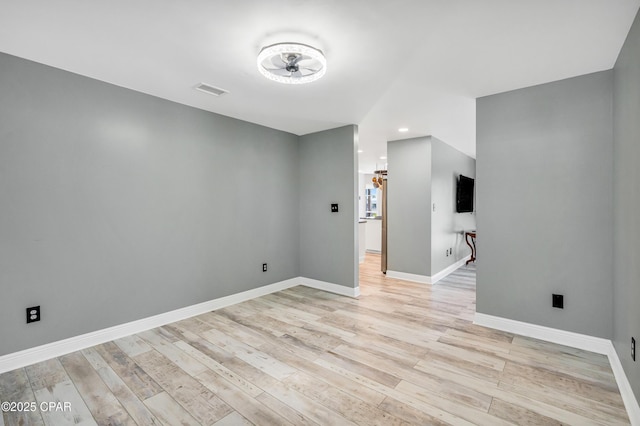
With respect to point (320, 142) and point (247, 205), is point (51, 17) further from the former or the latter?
point (320, 142)

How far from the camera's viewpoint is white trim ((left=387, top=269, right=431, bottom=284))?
493 centimetres

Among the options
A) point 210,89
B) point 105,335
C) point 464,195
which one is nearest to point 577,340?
point 464,195

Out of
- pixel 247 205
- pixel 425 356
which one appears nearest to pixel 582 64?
pixel 425 356

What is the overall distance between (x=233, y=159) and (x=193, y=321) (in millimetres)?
2028

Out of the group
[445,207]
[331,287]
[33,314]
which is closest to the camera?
[33,314]

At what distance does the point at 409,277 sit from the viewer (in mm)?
5113

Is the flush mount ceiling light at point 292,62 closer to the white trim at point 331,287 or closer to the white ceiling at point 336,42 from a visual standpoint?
the white ceiling at point 336,42

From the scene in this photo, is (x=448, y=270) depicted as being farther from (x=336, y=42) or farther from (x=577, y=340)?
(x=336, y=42)

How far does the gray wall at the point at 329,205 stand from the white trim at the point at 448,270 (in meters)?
1.65

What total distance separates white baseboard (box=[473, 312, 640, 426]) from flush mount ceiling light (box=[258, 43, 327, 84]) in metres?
2.92

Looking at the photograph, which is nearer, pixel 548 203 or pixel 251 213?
pixel 548 203

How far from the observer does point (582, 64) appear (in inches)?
95.7

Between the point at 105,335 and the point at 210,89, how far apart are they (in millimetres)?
2556

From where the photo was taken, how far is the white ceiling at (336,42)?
1729 millimetres
